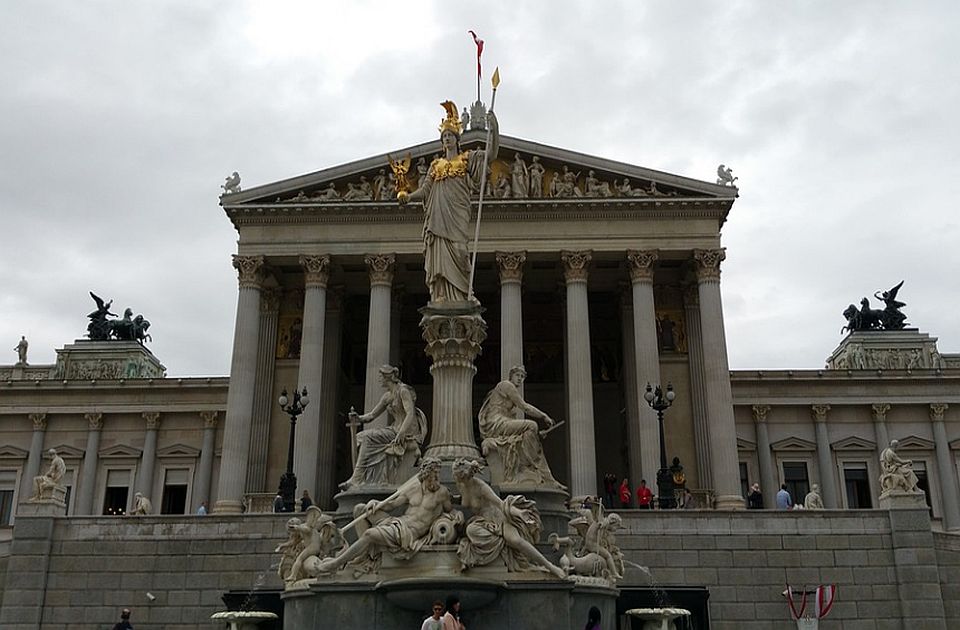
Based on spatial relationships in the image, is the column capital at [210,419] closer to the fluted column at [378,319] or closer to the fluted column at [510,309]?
the fluted column at [378,319]

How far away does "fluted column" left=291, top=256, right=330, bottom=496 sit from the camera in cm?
4019

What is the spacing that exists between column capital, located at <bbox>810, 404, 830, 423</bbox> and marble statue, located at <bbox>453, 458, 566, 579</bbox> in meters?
43.2

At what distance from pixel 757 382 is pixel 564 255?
17.3 meters

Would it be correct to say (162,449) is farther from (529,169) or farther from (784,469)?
(784,469)

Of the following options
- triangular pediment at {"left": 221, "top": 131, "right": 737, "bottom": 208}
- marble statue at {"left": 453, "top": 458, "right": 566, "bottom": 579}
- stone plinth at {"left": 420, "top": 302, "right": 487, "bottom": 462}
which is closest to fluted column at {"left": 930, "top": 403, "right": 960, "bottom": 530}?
triangular pediment at {"left": 221, "top": 131, "right": 737, "bottom": 208}

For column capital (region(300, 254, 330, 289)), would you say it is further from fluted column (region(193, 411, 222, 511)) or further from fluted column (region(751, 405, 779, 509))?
fluted column (region(751, 405, 779, 509))

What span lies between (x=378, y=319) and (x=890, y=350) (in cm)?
3864

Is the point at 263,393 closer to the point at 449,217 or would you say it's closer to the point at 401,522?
the point at 449,217

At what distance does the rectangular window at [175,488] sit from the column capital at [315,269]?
17381 mm

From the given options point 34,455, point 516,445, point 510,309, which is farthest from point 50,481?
point 34,455

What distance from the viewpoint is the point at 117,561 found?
84.3 ft

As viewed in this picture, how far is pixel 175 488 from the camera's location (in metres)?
54.2

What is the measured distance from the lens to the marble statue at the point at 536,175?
4425cm

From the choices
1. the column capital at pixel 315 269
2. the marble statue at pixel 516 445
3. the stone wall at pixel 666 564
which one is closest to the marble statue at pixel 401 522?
the marble statue at pixel 516 445
